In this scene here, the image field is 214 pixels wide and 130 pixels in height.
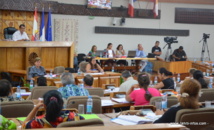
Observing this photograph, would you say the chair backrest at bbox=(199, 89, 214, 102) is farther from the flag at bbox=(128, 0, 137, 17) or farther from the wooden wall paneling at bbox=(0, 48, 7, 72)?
the flag at bbox=(128, 0, 137, 17)

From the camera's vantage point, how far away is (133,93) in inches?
227

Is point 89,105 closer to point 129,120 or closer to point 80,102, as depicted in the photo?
point 80,102

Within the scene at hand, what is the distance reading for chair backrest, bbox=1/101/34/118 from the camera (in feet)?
15.3

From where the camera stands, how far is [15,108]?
185 inches

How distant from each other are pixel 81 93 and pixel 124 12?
12.1 metres

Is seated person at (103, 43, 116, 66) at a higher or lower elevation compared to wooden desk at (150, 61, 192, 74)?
higher

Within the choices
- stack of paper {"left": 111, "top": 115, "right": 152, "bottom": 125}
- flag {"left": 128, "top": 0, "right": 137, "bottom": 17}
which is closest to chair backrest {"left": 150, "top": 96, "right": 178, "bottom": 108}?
stack of paper {"left": 111, "top": 115, "right": 152, "bottom": 125}

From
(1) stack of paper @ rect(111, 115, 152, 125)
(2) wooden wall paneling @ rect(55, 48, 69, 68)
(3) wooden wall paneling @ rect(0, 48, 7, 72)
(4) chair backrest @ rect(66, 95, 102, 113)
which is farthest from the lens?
(2) wooden wall paneling @ rect(55, 48, 69, 68)

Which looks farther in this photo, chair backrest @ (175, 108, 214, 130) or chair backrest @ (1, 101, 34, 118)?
chair backrest @ (1, 101, 34, 118)

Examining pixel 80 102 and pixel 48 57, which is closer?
pixel 80 102

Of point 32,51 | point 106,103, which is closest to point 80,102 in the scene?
point 106,103

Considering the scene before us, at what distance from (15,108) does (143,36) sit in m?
13.9

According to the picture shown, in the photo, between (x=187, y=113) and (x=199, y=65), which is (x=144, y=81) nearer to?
(x=187, y=113)

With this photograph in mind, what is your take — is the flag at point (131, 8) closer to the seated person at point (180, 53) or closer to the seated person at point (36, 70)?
the seated person at point (180, 53)
